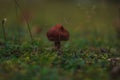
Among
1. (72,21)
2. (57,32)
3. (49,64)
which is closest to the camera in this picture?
(49,64)

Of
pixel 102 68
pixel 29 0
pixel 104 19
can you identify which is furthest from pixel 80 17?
pixel 102 68

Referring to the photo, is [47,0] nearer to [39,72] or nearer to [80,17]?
[80,17]

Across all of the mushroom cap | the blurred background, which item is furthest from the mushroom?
the blurred background

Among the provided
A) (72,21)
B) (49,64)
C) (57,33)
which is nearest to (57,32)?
(57,33)

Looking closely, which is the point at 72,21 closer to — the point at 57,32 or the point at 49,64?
the point at 57,32

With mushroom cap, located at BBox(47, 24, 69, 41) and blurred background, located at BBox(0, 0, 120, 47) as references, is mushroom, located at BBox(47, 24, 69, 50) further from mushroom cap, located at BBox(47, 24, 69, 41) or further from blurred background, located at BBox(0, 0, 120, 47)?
blurred background, located at BBox(0, 0, 120, 47)

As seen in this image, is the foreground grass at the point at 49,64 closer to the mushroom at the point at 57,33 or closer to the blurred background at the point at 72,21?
the mushroom at the point at 57,33

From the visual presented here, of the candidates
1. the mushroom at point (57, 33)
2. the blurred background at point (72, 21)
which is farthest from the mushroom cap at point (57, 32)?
the blurred background at point (72, 21)

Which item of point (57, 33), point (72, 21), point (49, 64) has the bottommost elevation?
point (49, 64)
